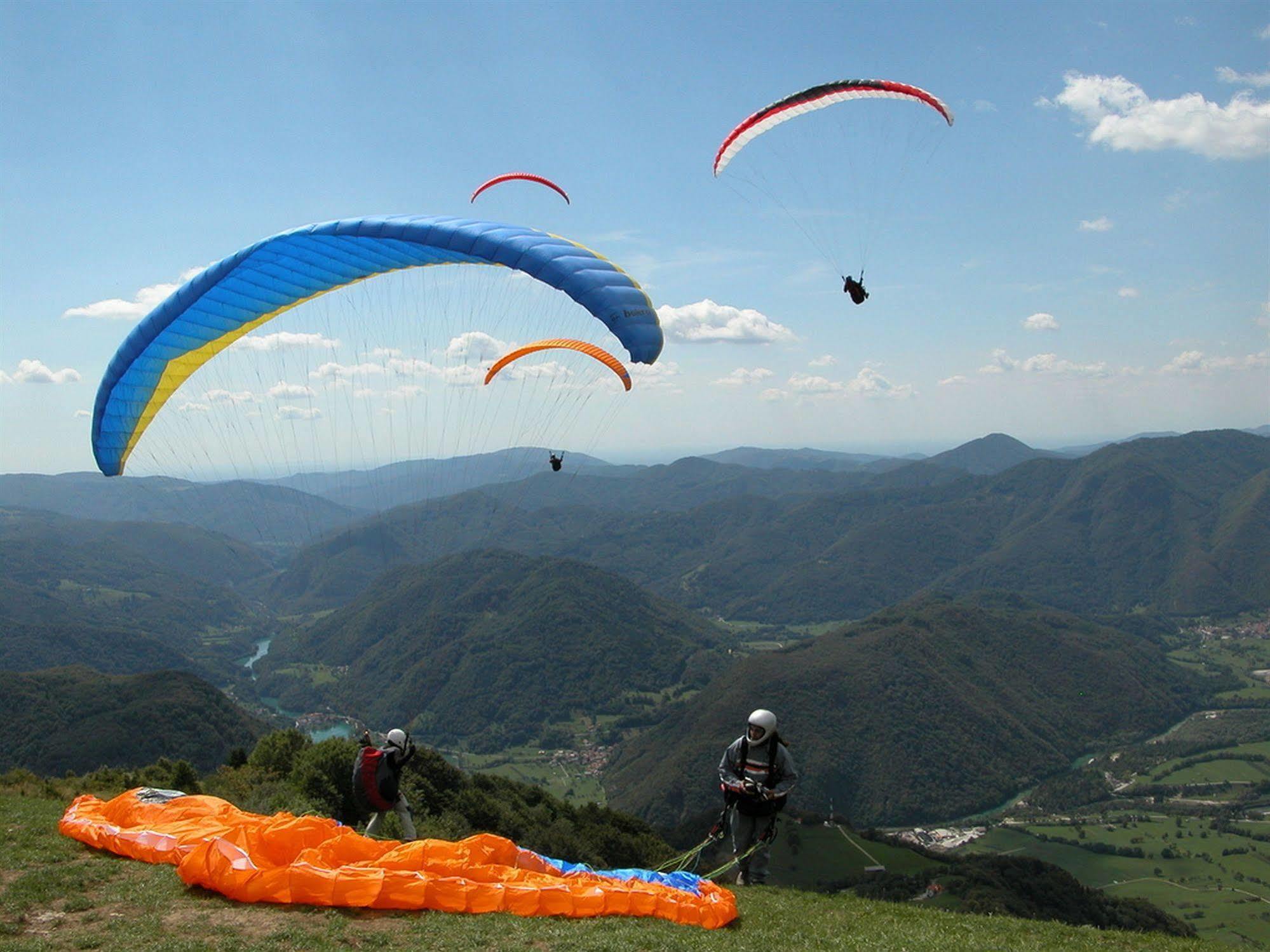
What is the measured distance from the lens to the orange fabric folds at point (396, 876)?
8.87 meters

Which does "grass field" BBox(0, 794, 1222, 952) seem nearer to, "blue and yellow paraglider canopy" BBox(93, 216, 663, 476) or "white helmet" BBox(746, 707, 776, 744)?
"white helmet" BBox(746, 707, 776, 744)

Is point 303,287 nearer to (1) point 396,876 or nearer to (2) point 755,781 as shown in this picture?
(1) point 396,876

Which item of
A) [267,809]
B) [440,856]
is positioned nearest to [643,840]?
[267,809]

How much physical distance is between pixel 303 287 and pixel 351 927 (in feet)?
49.2

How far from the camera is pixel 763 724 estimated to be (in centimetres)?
1002

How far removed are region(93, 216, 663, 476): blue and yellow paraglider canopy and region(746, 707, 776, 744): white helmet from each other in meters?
8.10

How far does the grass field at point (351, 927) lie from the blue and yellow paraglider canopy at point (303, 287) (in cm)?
1055

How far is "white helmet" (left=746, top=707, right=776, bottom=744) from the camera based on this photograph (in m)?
9.91

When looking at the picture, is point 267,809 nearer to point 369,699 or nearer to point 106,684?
point 106,684

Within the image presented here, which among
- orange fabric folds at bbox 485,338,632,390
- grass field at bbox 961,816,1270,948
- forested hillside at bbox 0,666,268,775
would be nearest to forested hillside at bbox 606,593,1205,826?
grass field at bbox 961,816,1270,948

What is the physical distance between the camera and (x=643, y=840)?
43.5m

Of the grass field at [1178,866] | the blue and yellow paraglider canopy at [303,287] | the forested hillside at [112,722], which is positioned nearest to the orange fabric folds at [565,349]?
the blue and yellow paraglider canopy at [303,287]

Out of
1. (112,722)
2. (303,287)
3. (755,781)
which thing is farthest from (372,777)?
(112,722)

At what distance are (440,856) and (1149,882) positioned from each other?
4898 inches
